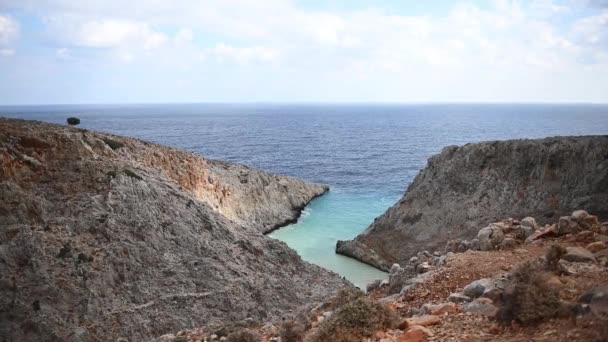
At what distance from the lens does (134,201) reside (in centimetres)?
3009

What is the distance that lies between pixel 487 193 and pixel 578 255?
93.7 ft

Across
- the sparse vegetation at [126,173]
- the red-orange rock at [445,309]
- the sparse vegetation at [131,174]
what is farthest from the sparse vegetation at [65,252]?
the red-orange rock at [445,309]

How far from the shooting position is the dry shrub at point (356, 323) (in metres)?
10.9

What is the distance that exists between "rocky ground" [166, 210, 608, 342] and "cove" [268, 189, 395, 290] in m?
19.3

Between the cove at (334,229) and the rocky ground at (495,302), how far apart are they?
1926 cm

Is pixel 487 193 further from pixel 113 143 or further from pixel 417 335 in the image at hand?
pixel 417 335

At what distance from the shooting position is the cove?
124 ft

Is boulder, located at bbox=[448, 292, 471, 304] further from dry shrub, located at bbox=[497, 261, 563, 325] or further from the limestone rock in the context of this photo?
the limestone rock

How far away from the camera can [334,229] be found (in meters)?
48.4

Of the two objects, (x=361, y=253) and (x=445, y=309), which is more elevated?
(x=445, y=309)

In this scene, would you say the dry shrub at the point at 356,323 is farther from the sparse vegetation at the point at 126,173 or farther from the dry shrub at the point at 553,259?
the sparse vegetation at the point at 126,173

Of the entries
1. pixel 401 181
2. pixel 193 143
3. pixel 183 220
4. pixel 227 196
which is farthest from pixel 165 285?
pixel 193 143

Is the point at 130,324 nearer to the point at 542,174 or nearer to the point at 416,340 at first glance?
the point at 416,340

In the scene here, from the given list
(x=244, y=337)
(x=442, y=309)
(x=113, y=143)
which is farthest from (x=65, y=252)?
(x=442, y=309)
